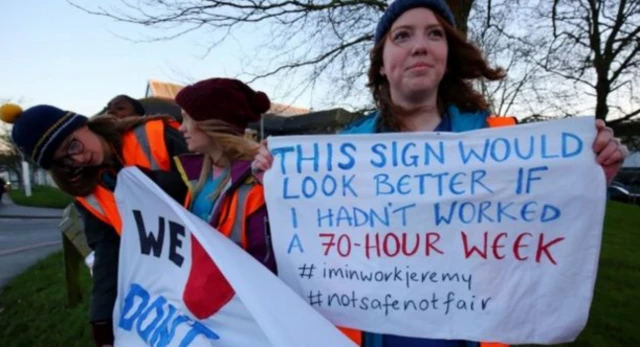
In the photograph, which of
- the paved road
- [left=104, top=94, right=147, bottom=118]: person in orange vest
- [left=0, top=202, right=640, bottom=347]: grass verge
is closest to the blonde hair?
[left=104, top=94, right=147, bottom=118]: person in orange vest

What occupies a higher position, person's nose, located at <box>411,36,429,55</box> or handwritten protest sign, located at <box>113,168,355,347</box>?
person's nose, located at <box>411,36,429,55</box>

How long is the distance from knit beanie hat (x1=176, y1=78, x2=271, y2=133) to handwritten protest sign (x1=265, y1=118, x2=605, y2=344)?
1.25ft

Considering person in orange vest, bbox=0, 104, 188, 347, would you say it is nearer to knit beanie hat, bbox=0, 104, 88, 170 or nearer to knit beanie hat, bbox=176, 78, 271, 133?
knit beanie hat, bbox=0, 104, 88, 170

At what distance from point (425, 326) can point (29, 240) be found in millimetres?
11577

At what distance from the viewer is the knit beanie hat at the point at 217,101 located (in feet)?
6.13

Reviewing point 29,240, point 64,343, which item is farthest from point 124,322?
point 29,240

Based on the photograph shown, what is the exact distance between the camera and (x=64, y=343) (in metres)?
3.87

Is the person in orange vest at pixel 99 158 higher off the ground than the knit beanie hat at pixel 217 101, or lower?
lower

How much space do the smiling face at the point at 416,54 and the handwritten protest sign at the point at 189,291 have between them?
78cm

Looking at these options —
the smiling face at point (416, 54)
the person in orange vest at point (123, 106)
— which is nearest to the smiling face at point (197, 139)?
the smiling face at point (416, 54)

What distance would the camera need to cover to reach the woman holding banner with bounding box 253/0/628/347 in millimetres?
1487

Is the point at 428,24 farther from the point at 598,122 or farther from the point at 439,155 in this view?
the point at 598,122

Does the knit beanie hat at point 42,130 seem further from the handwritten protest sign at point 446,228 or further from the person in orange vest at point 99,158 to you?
the handwritten protest sign at point 446,228

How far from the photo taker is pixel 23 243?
10.1 meters
